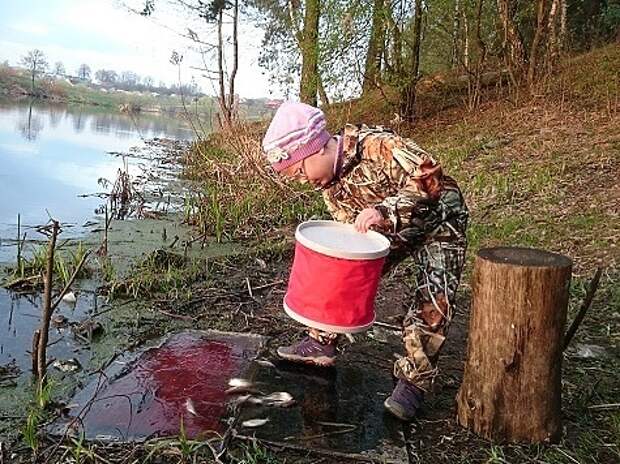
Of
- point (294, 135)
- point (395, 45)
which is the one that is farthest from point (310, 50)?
point (294, 135)

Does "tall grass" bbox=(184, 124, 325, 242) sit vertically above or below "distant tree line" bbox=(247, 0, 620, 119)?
below

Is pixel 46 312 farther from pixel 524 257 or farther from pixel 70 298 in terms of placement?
pixel 524 257

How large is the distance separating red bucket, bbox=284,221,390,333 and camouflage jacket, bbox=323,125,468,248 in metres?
0.15

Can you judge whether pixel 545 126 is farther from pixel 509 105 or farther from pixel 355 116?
pixel 355 116

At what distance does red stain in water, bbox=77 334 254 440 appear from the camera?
8.48 feet

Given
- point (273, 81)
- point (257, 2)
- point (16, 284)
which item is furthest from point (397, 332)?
point (257, 2)

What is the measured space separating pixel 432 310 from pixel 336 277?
54 cm

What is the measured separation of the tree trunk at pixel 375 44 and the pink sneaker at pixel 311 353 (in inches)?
365

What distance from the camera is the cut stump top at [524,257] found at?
2643 mm

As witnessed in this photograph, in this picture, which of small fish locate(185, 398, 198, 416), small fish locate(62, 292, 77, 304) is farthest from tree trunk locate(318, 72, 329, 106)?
small fish locate(185, 398, 198, 416)

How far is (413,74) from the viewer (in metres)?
12.4

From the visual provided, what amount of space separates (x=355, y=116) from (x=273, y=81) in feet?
8.05

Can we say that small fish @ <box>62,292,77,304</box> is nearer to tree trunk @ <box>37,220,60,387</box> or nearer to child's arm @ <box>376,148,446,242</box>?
tree trunk @ <box>37,220,60,387</box>

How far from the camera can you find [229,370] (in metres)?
3.19
